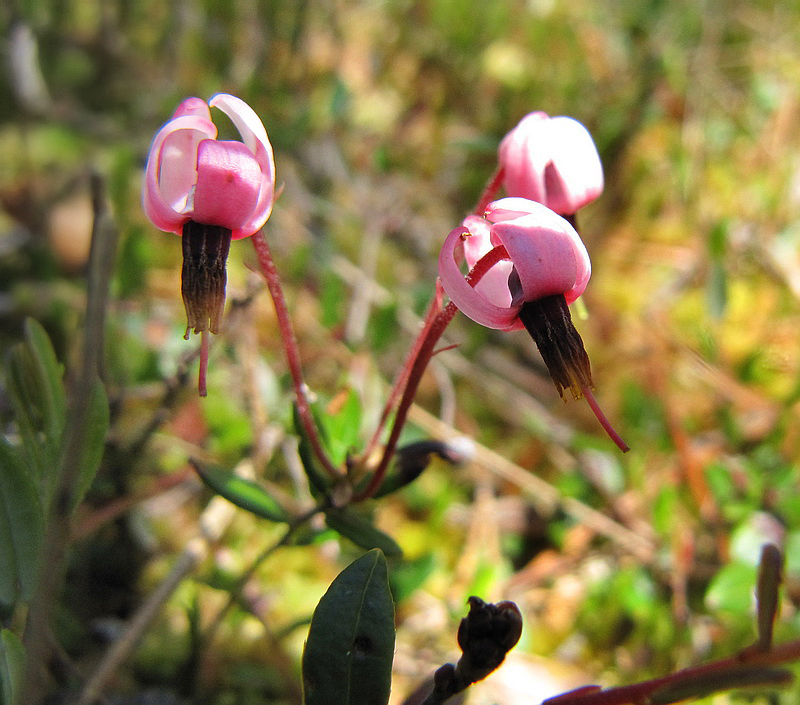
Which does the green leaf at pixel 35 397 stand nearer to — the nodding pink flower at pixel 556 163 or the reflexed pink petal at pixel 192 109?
the reflexed pink petal at pixel 192 109

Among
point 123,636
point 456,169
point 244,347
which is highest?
point 456,169

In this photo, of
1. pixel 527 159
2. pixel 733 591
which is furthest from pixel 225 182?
pixel 733 591

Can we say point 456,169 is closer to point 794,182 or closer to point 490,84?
point 490,84

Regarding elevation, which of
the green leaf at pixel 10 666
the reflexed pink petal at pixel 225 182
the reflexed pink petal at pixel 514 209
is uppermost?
the reflexed pink petal at pixel 225 182

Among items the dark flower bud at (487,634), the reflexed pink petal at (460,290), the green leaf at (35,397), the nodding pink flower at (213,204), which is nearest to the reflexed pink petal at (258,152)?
the nodding pink flower at (213,204)

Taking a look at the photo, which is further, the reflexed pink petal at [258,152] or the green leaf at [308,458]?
the green leaf at [308,458]

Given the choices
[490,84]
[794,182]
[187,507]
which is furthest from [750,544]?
[490,84]

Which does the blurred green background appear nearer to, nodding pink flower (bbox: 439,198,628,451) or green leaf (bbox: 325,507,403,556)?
green leaf (bbox: 325,507,403,556)
